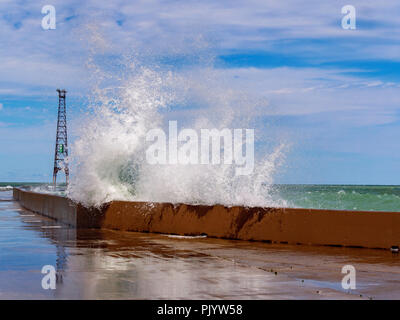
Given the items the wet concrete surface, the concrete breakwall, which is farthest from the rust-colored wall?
the wet concrete surface

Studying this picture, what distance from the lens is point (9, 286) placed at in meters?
6.04

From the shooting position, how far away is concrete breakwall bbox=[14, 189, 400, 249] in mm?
9227

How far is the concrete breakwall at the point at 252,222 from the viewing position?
30.3ft

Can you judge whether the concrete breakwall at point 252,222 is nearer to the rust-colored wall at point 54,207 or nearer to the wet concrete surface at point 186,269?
the rust-colored wall at point 54,207

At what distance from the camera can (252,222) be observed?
1048cm

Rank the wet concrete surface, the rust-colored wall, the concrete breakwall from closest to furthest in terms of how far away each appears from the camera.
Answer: the wet concrete surface < the concrete breakwall < the rust-colored wall

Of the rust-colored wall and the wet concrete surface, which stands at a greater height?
the rust-colored wall

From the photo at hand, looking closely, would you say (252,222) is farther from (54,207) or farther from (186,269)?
(54,207)

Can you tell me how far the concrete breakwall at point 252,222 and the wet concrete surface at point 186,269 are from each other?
28cm

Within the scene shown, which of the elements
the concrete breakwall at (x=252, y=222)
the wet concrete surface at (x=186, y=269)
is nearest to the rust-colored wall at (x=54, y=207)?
the concrete breakwall at (x=252, y=222)

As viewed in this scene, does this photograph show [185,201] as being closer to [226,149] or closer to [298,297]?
[226,149]

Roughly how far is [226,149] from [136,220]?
2442 mm

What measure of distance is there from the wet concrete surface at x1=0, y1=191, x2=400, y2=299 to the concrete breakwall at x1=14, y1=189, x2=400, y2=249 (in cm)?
28

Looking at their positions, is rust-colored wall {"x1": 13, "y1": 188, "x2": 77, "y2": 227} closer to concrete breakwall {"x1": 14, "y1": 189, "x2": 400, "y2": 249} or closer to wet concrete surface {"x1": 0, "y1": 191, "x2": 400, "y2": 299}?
concrete breakwall {"x1": 14, "y1": 189, "x2": 400, "y2": 249}
